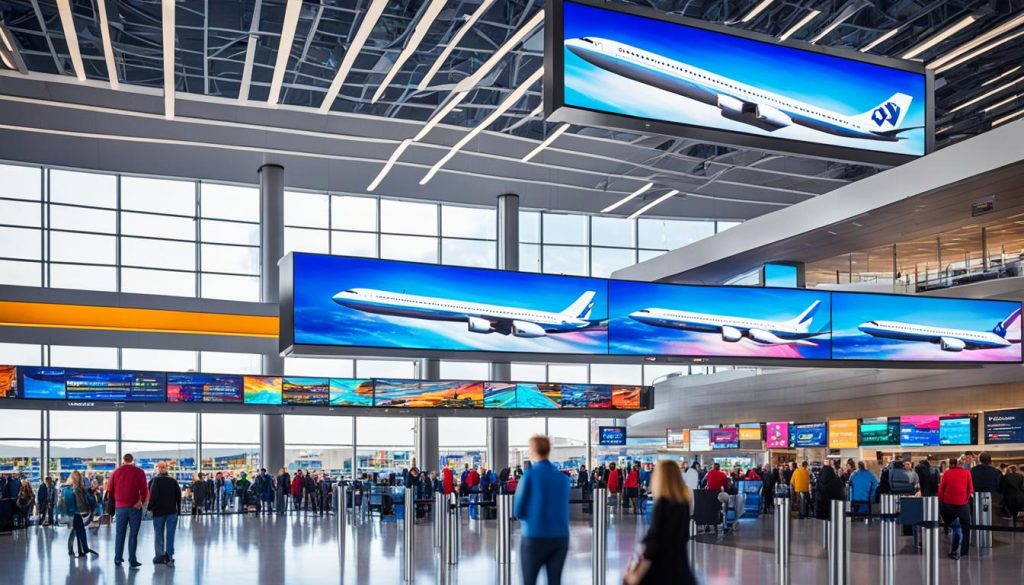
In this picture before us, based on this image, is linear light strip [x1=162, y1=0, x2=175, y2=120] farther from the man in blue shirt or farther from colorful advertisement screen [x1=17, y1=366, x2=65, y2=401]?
the man in blue shirt

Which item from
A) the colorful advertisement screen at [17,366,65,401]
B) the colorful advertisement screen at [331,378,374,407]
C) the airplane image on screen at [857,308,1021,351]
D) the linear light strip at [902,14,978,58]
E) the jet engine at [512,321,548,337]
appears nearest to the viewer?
the jet engine at [512,321,548,337]

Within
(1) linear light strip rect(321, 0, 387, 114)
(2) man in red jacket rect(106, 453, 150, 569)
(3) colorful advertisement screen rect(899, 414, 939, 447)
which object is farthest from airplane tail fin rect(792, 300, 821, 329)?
(3) colorful advertisement screen rect(899, 414, 939, 447)

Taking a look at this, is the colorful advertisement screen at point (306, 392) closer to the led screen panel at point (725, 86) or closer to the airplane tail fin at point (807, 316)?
the airplane tail fin at point (807, 316)

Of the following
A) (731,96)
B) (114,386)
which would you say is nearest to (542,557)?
(731,96)

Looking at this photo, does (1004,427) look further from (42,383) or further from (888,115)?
(42,383)

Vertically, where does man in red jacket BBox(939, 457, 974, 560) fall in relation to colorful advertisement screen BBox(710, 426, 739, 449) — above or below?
above

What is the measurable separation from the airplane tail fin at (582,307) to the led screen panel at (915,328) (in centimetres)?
378

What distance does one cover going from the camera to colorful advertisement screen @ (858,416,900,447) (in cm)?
2506

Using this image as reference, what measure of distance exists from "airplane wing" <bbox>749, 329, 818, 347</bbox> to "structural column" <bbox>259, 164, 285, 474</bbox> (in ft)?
65.7

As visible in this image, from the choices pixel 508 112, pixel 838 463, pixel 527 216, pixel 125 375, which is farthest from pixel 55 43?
pixel 838 463

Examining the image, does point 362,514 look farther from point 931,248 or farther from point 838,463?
point 931,248

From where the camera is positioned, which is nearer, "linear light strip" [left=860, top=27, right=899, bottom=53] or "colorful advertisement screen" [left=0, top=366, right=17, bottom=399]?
"linear light strip" [left=860, top=27, right=899, bottom=53]

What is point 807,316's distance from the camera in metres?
15.1

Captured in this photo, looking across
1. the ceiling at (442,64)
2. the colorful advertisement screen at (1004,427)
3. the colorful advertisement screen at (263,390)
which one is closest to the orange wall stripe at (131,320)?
the colorful advertisement screen at (263,390)
